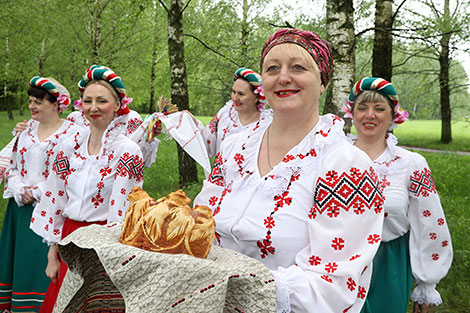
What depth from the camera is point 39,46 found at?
2366 centimetres

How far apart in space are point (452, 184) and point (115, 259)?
34.0ft

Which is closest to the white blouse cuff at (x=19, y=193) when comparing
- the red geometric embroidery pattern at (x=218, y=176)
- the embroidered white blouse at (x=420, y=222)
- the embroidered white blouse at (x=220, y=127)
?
the embroidered white blouse at (x=220, y=127)

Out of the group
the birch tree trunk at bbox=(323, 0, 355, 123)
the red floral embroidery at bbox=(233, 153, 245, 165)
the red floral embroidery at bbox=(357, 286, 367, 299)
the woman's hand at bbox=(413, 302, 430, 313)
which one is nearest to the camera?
the red floral embroidery at bbox=(357, 286, 367, 299)

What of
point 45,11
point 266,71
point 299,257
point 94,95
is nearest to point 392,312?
point 299,257

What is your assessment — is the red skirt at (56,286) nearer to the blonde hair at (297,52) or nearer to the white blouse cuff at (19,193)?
the white blouse cuff at (19,193)

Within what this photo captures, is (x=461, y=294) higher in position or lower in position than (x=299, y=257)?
lower

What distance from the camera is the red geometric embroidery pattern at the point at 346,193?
153 cm

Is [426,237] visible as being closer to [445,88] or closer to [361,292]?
[361,292]

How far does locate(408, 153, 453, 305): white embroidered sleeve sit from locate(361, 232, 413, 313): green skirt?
96mm

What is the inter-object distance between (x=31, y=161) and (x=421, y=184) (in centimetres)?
377

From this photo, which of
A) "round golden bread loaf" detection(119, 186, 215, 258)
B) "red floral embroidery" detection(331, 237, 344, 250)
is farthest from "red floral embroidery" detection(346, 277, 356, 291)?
"round golden bread loaf" detection(119, 186, 215, 258)

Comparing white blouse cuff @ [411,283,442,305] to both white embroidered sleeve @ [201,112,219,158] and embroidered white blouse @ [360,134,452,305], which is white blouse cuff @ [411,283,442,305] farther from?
white embroidered sleeve @ [201,112,219,158]

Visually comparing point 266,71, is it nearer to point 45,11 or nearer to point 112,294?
point 112,294

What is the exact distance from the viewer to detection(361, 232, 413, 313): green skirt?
2.86 meters
